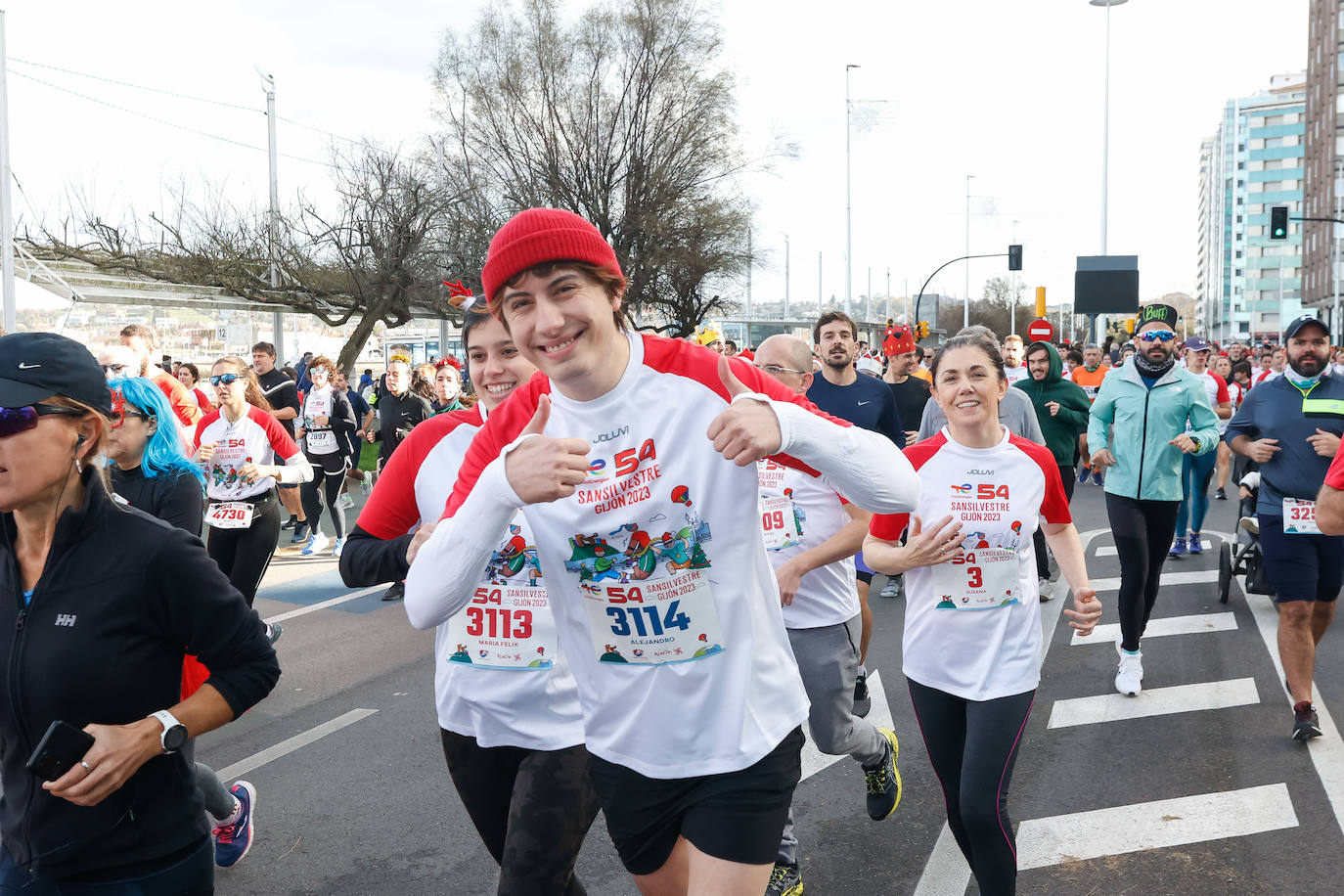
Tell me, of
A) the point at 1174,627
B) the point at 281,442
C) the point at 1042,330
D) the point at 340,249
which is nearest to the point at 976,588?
the point at 1174,627

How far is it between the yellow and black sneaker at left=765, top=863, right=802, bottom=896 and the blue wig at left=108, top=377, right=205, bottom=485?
9.34 feet

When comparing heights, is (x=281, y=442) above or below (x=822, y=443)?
below

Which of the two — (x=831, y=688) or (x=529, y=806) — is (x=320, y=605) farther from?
(x=529, y=806)

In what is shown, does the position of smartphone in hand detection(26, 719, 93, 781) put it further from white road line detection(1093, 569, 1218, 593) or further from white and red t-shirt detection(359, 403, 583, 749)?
white road line detection(1093, 569, 1218, 593)

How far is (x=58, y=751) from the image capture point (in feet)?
6.73

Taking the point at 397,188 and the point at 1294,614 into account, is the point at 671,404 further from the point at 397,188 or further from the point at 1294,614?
the point at 397,188

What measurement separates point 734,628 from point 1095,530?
34.9 feet

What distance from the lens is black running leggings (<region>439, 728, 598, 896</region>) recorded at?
2738 mm

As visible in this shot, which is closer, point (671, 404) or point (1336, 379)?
point (671, 404)

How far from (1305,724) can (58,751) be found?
5.40 m

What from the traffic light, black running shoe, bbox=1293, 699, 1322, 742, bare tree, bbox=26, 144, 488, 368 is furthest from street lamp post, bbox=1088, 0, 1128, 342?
black running shoe, bbox=1293, 699, 1322, 742

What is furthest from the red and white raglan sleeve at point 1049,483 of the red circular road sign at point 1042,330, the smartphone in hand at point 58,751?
the red circular road sign at point 1042,330

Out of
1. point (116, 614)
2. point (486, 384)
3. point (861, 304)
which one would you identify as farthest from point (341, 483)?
point (861, 304)

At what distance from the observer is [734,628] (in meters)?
2.30
